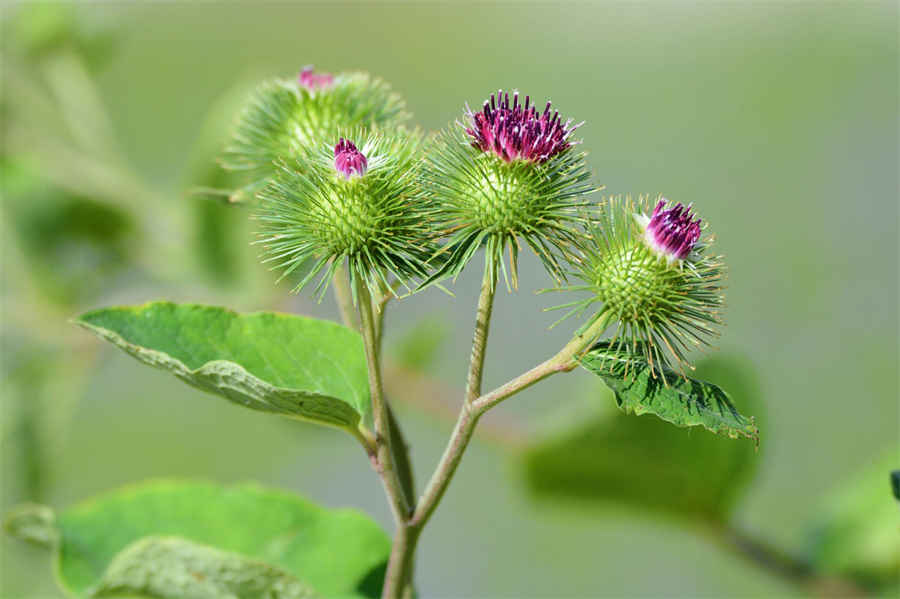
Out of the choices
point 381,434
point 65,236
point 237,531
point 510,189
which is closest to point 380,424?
point 381,434

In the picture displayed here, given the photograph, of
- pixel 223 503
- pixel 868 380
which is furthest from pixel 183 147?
pixel 223 503

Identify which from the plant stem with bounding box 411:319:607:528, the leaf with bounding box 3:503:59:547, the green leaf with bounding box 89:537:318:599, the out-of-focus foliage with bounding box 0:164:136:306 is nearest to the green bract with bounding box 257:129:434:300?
the plant stem with bounding box 411:319:607:528

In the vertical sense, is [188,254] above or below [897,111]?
below

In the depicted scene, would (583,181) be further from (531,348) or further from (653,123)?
(653,123)

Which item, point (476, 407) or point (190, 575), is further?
point (190, 575)

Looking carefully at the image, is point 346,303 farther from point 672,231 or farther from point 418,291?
point 672,231

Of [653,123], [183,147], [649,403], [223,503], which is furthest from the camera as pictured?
[183,147]
